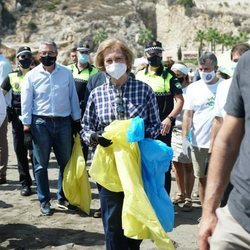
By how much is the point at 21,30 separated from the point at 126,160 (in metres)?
68.6

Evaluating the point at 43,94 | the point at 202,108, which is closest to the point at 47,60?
the point at 43,94

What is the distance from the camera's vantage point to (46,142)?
5859 millimetres

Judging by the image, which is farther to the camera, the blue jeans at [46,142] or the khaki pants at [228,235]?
the blue jeans at [46,142]

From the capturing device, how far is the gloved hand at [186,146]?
20.1 ft

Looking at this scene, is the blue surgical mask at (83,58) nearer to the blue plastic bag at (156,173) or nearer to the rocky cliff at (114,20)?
the blue plastic bag at (156,173)

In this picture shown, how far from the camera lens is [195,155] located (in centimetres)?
586

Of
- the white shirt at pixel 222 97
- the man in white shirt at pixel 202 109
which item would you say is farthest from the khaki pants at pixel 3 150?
the white shirt at pixel 222 97

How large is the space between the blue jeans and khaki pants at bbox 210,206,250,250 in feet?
11.9

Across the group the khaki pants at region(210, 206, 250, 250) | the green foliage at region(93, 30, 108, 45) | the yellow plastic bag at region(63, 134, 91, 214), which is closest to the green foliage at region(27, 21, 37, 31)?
the green foliage at region(93, 30, 108, 45)

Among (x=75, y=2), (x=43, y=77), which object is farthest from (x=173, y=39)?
(x=43, y=77)

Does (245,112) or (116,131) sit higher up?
(245,112)

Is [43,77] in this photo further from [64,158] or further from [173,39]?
[173,39]

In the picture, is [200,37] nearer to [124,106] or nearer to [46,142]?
[46,142]

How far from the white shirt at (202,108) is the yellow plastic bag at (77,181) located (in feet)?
4.25
